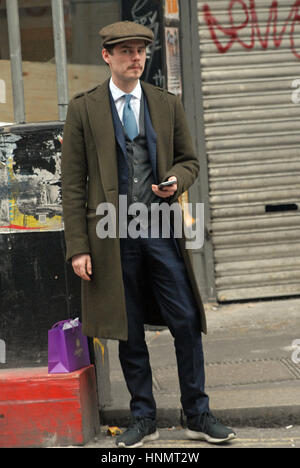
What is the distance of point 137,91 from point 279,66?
3.63 metres

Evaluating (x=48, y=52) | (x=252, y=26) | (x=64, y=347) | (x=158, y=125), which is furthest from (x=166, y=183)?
(x=252, y=26)

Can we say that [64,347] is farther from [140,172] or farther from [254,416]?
[254,416]

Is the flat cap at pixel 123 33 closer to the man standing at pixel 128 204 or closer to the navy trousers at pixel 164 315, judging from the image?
the man standing at pixel 128 204

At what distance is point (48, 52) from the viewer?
24.1 feet

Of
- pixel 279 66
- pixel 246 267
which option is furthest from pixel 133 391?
pixel 279 66

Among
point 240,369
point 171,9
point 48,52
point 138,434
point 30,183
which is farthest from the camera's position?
point 171,9

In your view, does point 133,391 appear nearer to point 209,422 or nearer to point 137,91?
point 209,422

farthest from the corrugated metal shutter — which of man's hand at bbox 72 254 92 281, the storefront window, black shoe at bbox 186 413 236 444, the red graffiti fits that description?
man's hand at bbox 72 254 92 281

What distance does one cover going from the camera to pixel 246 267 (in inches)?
308

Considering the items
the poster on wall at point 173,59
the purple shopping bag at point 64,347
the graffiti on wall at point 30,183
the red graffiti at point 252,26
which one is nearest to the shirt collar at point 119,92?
the graffiti on wall at point 30,183

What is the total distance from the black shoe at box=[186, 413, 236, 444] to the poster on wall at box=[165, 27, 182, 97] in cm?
379

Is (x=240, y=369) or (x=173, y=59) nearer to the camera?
(x=240, y=369)

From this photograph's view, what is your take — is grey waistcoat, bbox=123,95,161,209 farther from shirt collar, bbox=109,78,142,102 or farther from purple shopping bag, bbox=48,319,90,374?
purple shopping bag, bbox=48,319,90,374

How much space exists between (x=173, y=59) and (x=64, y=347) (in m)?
3.80
